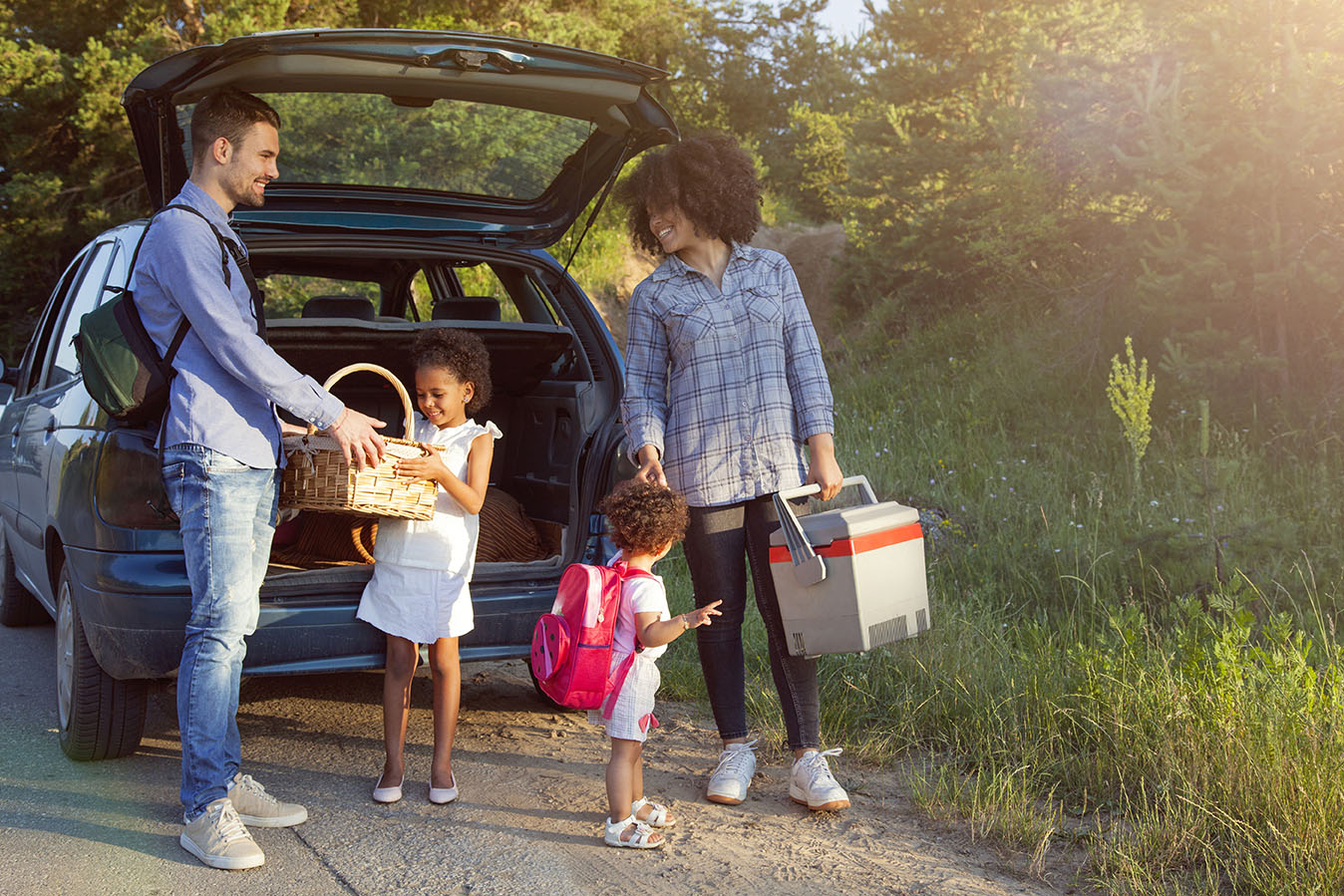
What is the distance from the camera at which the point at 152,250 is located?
119 inches

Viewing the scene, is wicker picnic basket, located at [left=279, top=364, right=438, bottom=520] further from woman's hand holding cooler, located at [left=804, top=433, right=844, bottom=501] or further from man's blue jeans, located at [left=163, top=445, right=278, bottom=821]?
woman's hand holding cooler, located at [left=804, top=433, right=844, bottom=501]

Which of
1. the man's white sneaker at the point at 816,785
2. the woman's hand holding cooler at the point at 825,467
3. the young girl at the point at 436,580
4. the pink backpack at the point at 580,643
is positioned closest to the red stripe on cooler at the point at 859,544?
the woman's hand holding cooler at the point at 825,467

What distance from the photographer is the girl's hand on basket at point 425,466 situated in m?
3.26

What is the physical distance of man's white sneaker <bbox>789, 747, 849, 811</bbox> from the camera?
3338mm

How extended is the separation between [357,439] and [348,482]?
0.63 ft

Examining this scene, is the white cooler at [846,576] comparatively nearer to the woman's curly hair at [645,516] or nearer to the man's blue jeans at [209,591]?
the woman's curly hair at [645,516]

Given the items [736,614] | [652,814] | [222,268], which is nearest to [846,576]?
[736,614]

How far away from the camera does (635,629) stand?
10.2ft

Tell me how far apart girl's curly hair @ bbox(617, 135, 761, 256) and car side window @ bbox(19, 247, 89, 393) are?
2.50 meters

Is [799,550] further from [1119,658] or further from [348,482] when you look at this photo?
[1119,658]

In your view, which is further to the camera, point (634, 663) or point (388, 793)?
point (388, 793)

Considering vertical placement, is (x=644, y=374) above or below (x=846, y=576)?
above

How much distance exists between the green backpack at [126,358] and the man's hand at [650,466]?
48.2 inches

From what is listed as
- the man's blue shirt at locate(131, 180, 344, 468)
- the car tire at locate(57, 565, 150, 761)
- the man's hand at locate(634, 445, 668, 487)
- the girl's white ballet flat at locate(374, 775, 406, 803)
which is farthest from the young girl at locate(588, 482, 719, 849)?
the car tire at locate(57, 565, 150, 761)
